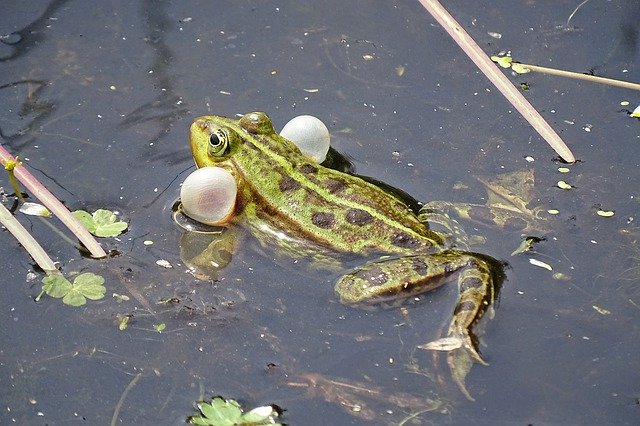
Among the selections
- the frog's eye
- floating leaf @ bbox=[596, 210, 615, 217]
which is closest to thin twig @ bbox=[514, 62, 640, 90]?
floating leaf @ bbox=[596, 210, 615, 217]

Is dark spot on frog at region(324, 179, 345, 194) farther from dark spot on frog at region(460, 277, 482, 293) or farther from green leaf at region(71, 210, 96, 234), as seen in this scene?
green leaf at region(71, 210, 96, 234)

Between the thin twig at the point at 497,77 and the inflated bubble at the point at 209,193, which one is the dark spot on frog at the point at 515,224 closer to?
the thin twig at the point at 497,77

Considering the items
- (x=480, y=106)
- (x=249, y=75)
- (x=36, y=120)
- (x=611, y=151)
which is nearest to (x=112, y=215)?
(x=36, y=120)

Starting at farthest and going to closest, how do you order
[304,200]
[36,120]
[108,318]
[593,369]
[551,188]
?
[36,120] < [551,188] < [304,200] < [108,318] < [593,369]

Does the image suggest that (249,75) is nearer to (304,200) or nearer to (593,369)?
(304,200)

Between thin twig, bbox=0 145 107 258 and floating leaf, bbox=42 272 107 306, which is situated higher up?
thin twig, bbox=0 145 107 258

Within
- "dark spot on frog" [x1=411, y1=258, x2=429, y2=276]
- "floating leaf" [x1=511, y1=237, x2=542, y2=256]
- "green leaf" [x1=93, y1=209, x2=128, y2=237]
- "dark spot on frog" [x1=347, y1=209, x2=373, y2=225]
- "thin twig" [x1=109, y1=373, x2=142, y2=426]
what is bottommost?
"thin twig" [x1=109, y1=373, x2=142, y2=426]
